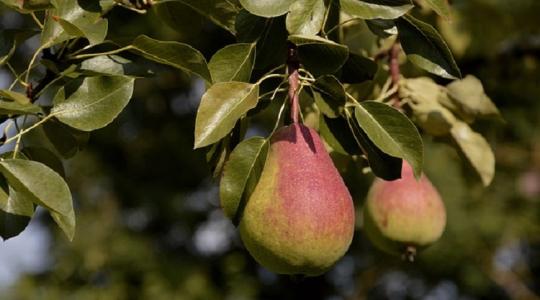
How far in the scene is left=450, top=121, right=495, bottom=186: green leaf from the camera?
130 cm

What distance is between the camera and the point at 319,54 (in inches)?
34.8

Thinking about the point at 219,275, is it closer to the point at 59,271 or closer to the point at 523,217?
the point at 59,271

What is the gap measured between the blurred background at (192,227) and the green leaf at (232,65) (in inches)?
84.2

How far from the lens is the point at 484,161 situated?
1309 millimetres

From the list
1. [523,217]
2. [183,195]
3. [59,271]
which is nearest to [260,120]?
[183,195]

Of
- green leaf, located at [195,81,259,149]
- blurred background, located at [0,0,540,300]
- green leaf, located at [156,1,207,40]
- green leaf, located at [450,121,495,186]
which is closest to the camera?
green leaf, located at [195,81,259,149]

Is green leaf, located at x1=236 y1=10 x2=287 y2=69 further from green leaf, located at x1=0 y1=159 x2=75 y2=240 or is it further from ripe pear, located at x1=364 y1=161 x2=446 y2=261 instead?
ripe pear, located at x1=364 y1=161 x2=446 y2=261

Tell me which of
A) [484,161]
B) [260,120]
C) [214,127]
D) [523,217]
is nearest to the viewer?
[214,127]

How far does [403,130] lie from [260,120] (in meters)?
2.24

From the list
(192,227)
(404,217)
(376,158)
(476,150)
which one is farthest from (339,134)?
(192,227)

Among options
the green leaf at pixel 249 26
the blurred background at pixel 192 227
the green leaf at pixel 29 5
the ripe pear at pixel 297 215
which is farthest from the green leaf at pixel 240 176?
the blurred background at pixel 192 227

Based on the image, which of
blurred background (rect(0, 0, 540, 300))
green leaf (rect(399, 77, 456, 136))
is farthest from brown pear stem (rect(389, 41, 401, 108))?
blurred background (rect(0, 0, 540, 300))

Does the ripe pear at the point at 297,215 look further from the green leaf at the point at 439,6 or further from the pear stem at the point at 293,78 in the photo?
the green leaf at the point at 439,6

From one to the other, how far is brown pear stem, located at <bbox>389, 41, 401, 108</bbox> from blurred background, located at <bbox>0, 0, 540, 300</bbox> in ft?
5.71
